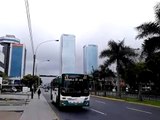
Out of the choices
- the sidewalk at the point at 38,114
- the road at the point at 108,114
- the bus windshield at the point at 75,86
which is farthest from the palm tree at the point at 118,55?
the sidewalk at the point at 38,114

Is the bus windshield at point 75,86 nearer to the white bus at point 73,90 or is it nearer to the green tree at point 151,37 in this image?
the white bus at point 73,90

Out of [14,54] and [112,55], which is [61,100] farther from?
[14,54]

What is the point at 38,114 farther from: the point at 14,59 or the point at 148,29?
the point at 14,59

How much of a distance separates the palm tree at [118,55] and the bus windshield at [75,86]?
3165 centimetres

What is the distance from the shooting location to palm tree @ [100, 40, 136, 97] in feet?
182

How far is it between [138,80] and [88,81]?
2196 centimetres

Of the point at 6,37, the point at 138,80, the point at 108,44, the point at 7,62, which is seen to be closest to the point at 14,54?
the point at 7,62

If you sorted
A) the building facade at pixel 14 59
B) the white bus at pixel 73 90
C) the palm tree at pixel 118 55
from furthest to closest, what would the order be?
the building facade at pixel 14 59 → the palm tree at pixel 118 55 → the white bus at pixel 73 90

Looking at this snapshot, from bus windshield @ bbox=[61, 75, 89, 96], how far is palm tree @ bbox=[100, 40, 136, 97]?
31.7m

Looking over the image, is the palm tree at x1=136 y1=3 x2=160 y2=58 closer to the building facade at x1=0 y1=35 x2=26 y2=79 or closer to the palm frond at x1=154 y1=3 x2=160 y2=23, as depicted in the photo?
the palm frond at x1=154 y1=3 x2=160 y2=23

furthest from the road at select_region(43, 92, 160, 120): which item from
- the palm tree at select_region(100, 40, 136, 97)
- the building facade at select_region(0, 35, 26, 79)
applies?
the building facade at select_region(0, 35, 26, 79)

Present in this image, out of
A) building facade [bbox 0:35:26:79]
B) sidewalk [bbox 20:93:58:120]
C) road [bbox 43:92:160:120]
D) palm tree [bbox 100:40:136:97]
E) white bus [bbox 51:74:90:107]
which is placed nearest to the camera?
sidewalk [bbox 20:93:58:120]

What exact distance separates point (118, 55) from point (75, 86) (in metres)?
33.2

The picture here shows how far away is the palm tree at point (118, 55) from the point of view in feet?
182
